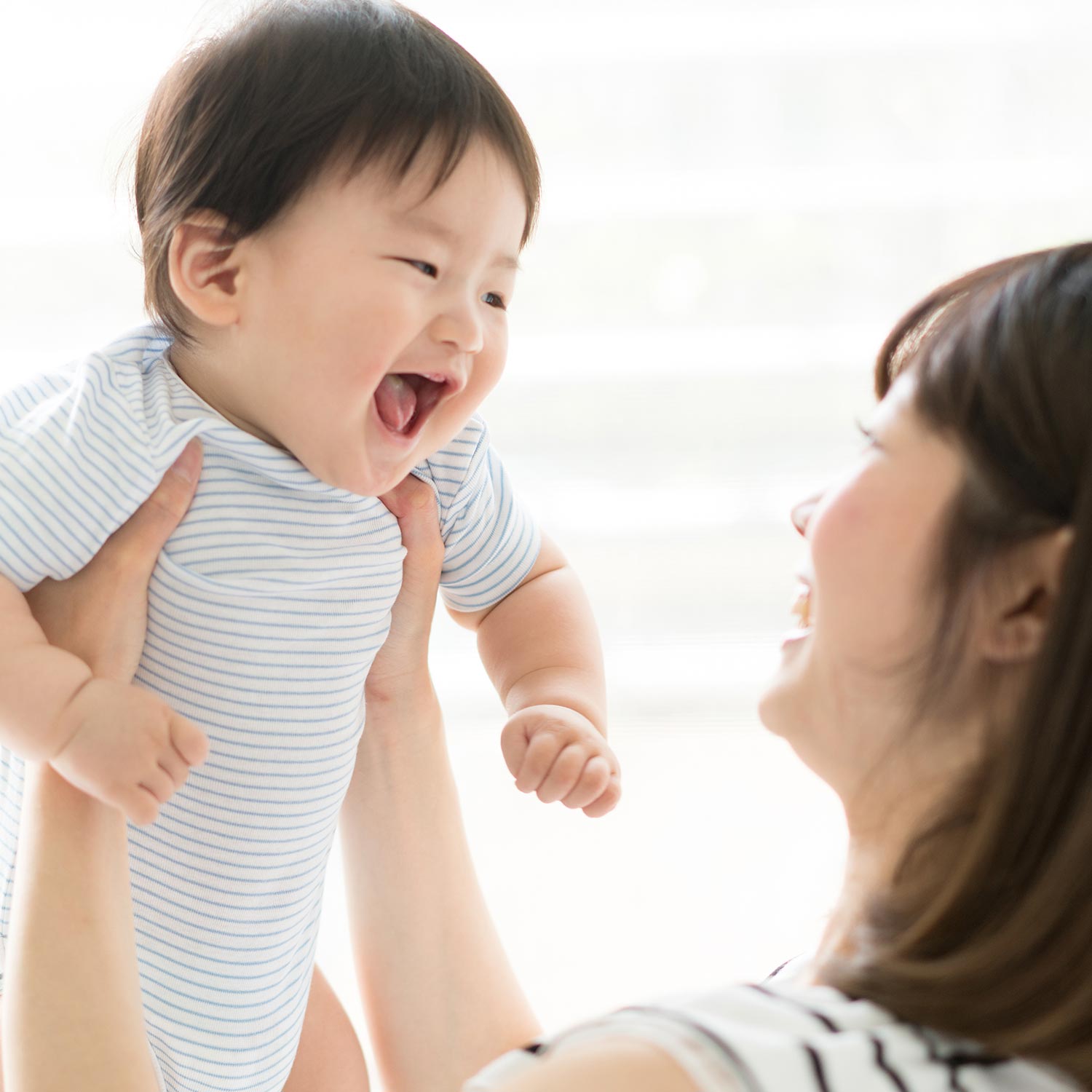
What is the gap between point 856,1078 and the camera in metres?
0.53

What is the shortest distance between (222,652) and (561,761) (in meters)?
0.25

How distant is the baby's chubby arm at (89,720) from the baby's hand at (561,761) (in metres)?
0.24

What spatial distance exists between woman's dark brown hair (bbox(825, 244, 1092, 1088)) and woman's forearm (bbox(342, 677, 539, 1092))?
1.36 feet

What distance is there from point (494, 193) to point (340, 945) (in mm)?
1081

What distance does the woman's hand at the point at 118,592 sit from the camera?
0.76 meters

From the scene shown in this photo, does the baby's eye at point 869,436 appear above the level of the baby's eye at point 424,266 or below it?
below

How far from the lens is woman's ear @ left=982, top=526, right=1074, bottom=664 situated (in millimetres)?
593

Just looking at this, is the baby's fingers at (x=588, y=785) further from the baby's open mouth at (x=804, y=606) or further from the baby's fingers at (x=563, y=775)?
the baby's open mouth at (x=804, y=606)

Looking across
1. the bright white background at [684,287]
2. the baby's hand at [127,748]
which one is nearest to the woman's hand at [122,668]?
the baby's hand at [127,748]

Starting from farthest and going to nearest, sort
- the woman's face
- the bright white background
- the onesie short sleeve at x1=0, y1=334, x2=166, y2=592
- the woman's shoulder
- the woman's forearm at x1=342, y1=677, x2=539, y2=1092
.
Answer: the bright white background, the woman's forearm at x1=342, y1=677, x2=539, y2=1092, the onesie short sleeve at x1=0, y1=334, x2=166, y2=592, the woman's face, the woman's shoulder

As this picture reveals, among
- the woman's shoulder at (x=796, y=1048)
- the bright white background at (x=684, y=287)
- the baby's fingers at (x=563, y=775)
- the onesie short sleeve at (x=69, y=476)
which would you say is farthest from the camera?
the bright white background at (x=684, y=287)

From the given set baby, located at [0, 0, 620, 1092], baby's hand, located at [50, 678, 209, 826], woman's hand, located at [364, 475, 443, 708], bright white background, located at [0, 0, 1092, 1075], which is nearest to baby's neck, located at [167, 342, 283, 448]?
baby, located at [0, 0, 620, 1092]

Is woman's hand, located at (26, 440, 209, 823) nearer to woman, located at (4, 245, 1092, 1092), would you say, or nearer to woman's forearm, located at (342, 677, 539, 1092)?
woman, located at (4, 245, 1092, 1092)

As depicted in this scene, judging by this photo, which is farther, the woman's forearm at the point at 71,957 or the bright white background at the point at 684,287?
the bright white background at the point at 684,287
